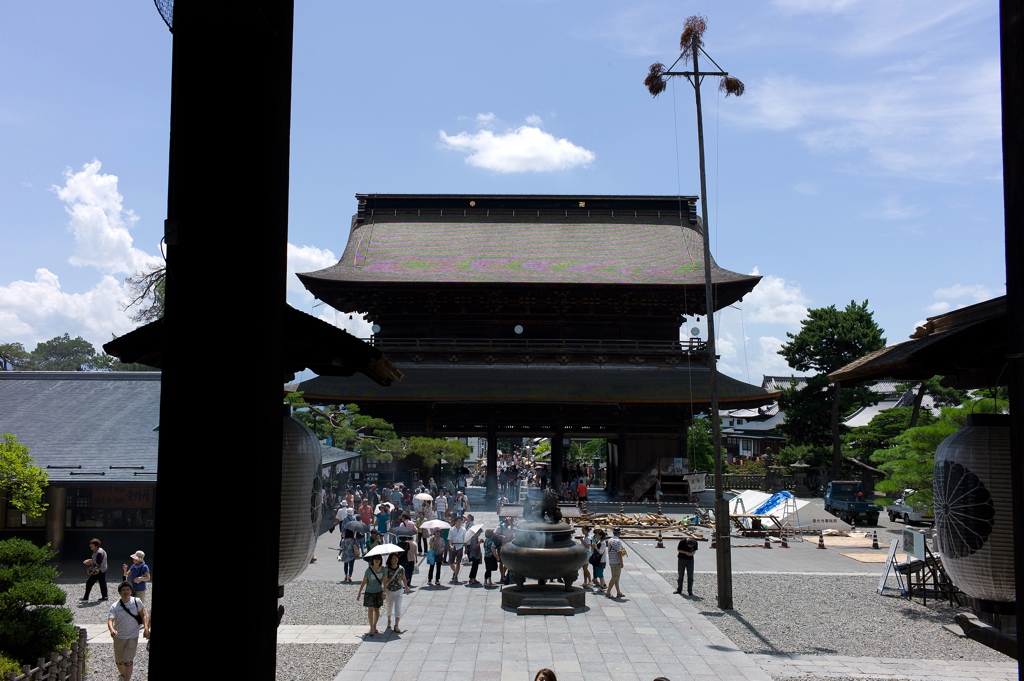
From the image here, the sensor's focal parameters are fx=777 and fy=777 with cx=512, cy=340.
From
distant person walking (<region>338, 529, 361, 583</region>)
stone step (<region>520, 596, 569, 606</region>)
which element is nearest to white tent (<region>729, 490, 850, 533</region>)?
stone step (<region>520, 596, 569, 606</region>)

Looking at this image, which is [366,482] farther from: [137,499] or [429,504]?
[137,499]

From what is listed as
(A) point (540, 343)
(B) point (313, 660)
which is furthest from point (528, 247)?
(B) point (313, 660)

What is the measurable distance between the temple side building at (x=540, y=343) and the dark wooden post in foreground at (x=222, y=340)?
92.4 ft

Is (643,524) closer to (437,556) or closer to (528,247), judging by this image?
(437,556)

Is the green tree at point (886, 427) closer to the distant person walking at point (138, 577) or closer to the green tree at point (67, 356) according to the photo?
the distant person walking at point (138, 577)

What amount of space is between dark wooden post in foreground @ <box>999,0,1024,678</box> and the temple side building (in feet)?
91.1

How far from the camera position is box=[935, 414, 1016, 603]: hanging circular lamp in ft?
11.2

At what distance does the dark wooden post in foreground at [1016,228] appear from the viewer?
2361 millimetres

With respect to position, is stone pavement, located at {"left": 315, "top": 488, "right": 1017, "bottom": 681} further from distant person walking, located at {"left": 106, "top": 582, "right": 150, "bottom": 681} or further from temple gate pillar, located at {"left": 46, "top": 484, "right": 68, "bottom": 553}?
temple gate pillar, located at {"left": 46, "top": 484, "right": 68, "bottom": 553}

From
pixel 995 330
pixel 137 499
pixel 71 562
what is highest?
pixel 995 330

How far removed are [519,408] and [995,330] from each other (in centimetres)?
3005

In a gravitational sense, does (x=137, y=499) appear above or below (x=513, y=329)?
below

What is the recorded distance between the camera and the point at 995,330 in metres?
3.24

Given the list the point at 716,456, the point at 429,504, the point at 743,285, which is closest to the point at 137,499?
the point at 429,504
